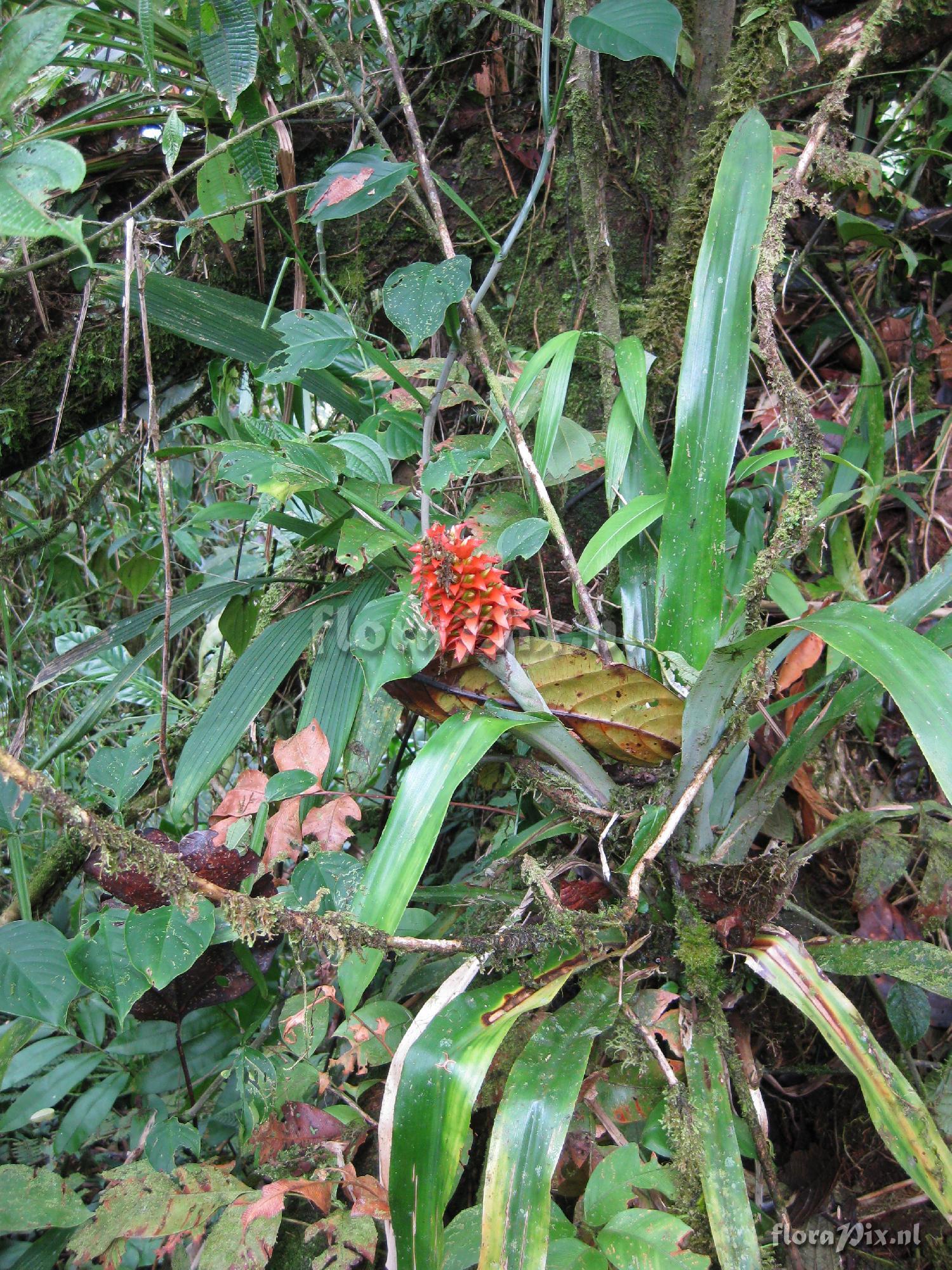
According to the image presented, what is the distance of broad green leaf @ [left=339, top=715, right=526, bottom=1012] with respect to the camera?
66cm

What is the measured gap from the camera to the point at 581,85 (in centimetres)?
116

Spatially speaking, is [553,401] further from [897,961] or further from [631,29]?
[897,961]

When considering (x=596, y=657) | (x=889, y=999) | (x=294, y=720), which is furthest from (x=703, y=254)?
(x=294, y=720)

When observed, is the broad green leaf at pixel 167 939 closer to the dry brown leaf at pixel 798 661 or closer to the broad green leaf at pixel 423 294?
Answer: the broad green leaf at pixel 423 294

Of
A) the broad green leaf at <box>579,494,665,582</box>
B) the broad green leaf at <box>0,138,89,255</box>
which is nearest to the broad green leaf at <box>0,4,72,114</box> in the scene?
the broad green leaf at <box>0,138,89,255</box>

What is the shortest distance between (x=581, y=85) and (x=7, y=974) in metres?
1.36

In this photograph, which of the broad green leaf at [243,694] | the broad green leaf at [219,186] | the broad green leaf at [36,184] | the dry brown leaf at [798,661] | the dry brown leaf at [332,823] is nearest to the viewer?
the broad green leaf at [36,184]

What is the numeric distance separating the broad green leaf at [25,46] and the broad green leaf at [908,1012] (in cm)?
111

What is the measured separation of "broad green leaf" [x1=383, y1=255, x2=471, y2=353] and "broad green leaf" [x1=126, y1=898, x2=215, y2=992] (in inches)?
24.5

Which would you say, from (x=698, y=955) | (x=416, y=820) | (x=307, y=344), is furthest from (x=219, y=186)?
(x=698, y=955)

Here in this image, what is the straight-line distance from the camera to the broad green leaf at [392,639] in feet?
2.38

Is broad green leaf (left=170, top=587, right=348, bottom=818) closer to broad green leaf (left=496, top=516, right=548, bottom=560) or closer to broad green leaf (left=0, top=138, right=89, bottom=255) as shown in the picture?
broad green leaf (left=496, top=516, right=548, bottom=560)

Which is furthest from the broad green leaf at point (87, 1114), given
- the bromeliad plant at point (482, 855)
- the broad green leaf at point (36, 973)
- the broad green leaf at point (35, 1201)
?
the broad green leaf at point (36, 973)

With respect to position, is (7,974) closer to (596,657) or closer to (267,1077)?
(267,1077)
